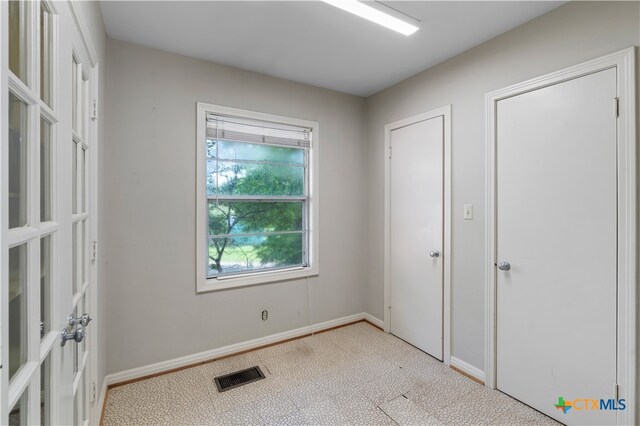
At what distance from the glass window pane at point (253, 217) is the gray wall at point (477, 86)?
4.16 feet

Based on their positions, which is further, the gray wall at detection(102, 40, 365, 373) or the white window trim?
the white window trim

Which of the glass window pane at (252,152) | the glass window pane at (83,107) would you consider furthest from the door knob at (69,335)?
the glass window pane at (252,152)

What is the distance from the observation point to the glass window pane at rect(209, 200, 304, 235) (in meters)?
2.77

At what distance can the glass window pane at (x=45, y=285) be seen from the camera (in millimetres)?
925

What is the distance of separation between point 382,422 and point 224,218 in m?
1.98

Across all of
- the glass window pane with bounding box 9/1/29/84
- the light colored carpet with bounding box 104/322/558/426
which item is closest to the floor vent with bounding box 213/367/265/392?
the light colored carpet with bounding box 104/322/558/426

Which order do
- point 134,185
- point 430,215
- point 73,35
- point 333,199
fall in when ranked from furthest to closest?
point 333,199 < point 430,215 < point 134,185 < point 73,35

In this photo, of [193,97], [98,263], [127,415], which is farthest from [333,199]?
[127,415]

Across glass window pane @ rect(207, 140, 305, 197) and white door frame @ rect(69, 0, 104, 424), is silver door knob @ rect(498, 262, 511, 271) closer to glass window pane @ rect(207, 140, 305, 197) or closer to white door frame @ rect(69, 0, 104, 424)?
glass window pane @ rect(207, 140, 305, 197)

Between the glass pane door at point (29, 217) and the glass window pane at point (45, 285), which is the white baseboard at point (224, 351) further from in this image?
the glass window pane at point (45, 285)

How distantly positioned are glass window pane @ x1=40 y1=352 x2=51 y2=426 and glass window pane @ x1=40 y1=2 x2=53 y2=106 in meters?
0.82

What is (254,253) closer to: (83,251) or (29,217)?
(83,251)

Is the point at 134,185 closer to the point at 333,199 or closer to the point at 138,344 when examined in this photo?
the point at 138,344

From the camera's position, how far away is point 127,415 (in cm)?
197
